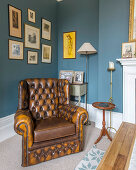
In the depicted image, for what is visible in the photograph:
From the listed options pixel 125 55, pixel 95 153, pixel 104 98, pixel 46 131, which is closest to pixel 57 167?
pixel 46 131

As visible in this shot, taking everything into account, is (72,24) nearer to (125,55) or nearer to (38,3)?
(38,3)

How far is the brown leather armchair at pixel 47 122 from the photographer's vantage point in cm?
172

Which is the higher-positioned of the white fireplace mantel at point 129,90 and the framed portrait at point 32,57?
the framed portrait at point 32,57

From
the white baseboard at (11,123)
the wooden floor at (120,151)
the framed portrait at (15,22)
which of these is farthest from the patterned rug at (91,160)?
the framed portrait at (15,22)

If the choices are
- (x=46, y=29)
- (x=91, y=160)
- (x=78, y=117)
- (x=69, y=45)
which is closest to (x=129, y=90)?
(x=78, y=117)

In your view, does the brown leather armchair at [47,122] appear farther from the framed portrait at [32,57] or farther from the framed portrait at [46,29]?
the framed portrait at [46,29]

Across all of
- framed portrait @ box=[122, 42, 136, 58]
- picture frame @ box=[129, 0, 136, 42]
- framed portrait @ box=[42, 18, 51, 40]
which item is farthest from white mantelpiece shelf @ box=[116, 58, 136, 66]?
framed portrait @ box=[42, 18, 51, 40]

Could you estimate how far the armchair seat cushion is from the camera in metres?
1.77

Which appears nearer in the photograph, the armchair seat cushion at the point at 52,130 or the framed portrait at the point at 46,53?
the armchair seat cushion at the point at 52,130

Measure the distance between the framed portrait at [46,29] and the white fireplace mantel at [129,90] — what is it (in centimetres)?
184

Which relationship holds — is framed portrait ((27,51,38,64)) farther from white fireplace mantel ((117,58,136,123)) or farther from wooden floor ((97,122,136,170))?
wooden floor ((97,122,136,170))

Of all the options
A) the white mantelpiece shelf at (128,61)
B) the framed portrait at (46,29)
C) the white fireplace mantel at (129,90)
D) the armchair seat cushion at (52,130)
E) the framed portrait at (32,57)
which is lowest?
the armchair seat cushion at (52,130)

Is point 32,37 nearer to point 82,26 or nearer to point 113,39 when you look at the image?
point 82,26

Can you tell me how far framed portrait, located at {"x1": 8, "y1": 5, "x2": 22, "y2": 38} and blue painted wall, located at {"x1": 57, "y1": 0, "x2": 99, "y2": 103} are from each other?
Answer: 1.28 m
